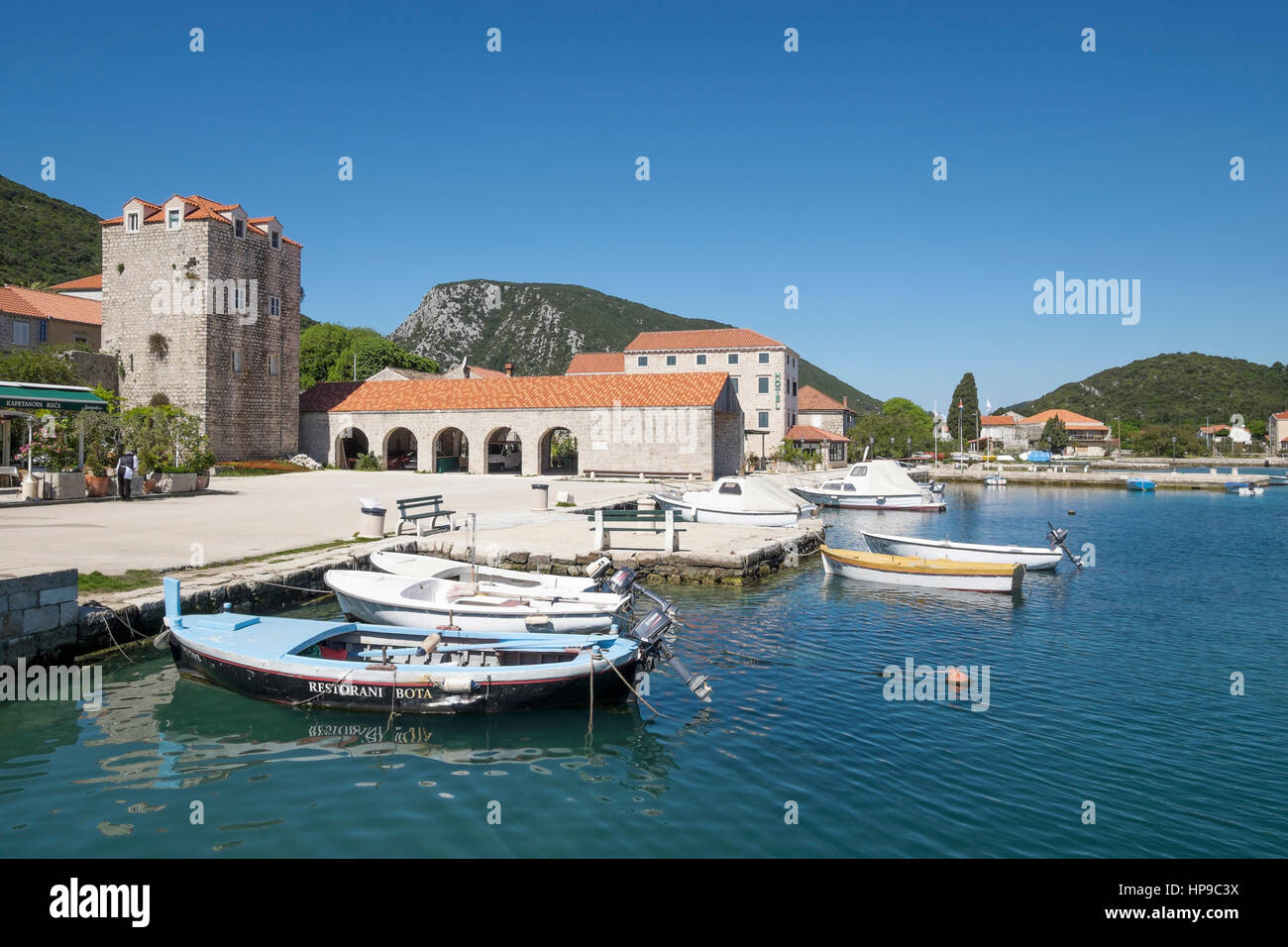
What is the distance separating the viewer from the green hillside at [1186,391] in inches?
4471

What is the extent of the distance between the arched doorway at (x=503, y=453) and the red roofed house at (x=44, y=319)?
2436 centimetres

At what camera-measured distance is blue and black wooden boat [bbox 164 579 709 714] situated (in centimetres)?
851

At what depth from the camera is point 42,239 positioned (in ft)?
227

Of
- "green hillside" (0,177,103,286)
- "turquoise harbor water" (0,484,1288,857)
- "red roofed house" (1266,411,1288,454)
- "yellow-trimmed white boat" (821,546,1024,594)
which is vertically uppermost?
"green hillside" (0,177,103,286)

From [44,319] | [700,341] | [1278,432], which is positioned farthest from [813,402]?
[1278,432]

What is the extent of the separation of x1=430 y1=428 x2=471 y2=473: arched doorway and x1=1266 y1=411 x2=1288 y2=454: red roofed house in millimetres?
105273

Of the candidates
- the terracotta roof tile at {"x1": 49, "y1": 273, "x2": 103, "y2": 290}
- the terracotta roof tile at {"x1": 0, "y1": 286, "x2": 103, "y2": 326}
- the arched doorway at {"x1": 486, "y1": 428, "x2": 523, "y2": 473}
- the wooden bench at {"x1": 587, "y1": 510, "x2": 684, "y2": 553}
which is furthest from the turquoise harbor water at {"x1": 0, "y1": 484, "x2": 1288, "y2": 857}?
the terracotta roof tile at {"x1": 49, "y1": 273, "x2": 103, "y2": 290}

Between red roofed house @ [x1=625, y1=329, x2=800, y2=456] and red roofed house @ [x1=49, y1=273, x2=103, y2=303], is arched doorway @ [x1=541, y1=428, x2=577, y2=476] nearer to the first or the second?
red roofed house @ [x1=625, y1=329, x2=800, y2=456]

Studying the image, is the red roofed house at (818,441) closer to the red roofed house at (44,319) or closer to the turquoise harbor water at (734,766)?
the red roofed house at (44,319)

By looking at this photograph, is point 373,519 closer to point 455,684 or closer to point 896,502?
point 455,684

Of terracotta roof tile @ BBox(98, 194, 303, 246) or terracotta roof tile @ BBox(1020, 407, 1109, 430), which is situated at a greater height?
terracotta roof tile @ BBox(98, 194, 303, 246)
